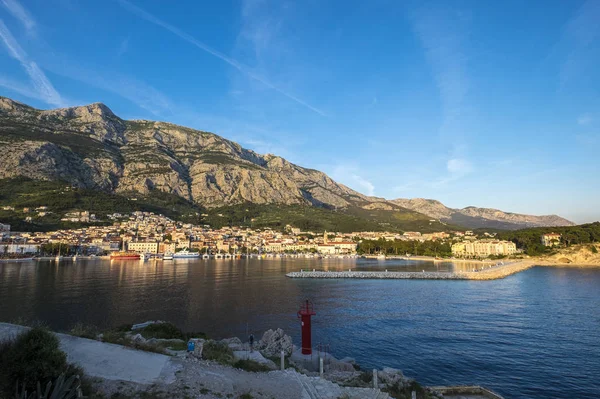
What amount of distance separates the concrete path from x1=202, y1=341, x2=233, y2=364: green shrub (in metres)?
1.62

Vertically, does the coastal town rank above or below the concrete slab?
above

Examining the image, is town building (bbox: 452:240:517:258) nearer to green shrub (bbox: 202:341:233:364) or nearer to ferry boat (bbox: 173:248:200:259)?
ferry boat (bbox: 173:248:200:259)

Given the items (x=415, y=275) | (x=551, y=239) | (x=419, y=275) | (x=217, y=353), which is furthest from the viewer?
(x=551, y=239)

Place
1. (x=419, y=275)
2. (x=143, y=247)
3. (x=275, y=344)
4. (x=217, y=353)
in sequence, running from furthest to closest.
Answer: (x=143, y=247) → (x=419, y=275) → (x=275, y=344) → (x=217, y=353)

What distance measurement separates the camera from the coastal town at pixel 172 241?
91500 mm

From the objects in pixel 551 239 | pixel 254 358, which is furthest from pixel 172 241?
pixel 551 239

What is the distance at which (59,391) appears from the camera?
20.7 feet

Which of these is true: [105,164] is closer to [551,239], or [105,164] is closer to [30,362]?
[30,362]

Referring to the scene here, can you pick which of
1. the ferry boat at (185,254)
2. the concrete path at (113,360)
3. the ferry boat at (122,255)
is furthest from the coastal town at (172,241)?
the concrete path at (113,360)

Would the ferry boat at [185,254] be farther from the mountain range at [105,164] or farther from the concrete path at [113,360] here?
the concrete path at [113,360]

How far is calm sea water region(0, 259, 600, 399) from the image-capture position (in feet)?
54.1

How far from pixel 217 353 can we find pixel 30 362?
6132 millimetres

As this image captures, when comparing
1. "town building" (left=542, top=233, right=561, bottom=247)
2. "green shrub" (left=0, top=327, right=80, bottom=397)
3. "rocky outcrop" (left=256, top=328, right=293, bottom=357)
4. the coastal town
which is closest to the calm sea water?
"rocky outcrop" (left=256, top=328, right=293, bottom=357)

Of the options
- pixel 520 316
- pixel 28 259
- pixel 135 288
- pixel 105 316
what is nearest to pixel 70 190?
pixel 28 259
